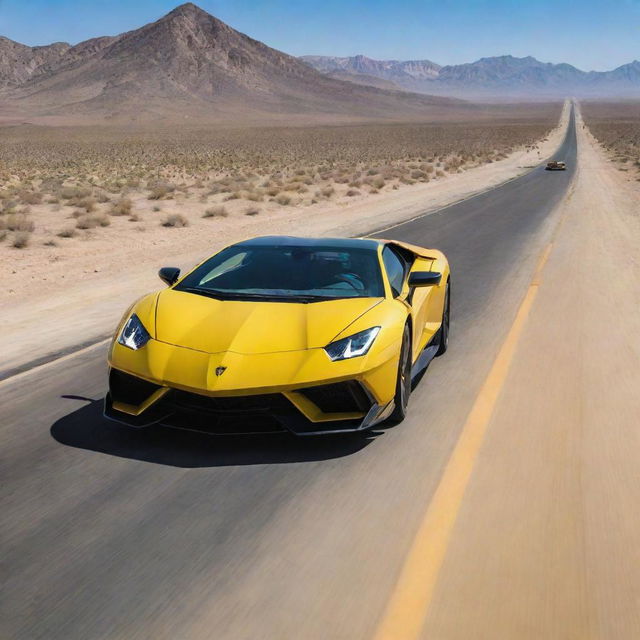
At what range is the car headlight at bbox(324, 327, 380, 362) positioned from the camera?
203 inches

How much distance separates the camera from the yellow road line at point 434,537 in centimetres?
339

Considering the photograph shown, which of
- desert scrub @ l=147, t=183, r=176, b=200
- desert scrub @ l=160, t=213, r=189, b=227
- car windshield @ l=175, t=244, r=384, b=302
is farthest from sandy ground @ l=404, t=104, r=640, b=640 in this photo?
desert scrub @ l=147, t=183, r=176, b=200

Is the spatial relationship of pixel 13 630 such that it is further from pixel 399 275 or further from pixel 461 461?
pixel 399 275

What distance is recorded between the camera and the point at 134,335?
548 cm

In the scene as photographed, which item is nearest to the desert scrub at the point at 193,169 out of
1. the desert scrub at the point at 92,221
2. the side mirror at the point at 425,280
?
the desert scrub at the point at 92,221

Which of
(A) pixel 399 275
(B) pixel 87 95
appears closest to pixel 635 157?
(A) pixel 399 275

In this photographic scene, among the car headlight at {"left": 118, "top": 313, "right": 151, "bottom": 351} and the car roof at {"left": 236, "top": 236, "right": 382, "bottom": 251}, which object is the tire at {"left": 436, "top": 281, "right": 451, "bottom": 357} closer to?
the car roof at {"left": 236, "top": 236, "right": 382, "bottom": 251}

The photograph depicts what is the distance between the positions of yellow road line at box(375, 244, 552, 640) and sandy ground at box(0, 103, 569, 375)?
4384mm

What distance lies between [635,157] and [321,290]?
54.1m

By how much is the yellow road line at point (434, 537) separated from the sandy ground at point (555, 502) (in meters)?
0.05

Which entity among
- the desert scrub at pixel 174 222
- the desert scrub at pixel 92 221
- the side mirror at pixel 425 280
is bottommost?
the desert scrub at pixel 174 222

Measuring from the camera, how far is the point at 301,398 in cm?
498

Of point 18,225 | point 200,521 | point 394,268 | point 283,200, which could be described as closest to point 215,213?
point 283,200

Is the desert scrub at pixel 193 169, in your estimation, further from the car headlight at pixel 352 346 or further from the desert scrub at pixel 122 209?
the car headlight at pixel 352 346
